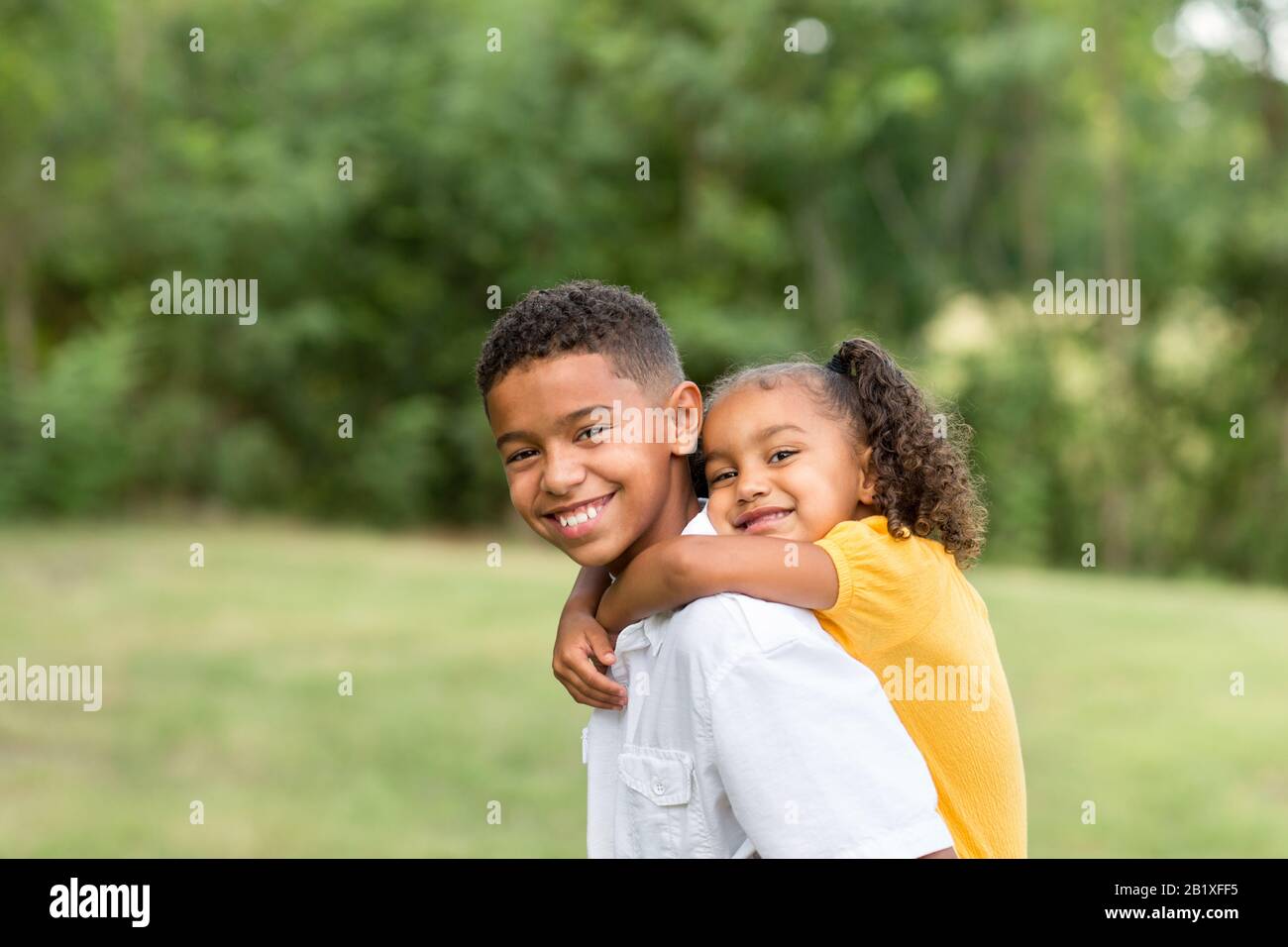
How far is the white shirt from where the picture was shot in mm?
1377

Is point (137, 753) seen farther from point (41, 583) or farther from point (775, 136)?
point (775, 136)

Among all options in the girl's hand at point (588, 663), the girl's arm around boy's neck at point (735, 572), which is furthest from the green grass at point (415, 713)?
the girl's arm around boy's neck at point (735, 572)

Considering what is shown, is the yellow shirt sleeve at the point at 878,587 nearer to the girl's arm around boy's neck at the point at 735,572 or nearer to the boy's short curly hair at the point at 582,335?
the girl's arm around boy's neck at the point at 735,572

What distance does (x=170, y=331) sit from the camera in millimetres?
13070

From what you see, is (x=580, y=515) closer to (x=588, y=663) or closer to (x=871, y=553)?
(x=588, y=663)

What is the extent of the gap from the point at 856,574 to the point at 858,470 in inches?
8.5

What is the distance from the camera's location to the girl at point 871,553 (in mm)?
1513

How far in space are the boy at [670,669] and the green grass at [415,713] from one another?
14.0ft

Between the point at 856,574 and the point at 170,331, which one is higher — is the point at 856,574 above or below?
below

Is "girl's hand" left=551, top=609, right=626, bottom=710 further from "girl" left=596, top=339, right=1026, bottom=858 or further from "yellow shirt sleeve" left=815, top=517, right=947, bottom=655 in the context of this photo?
"yellow shirt sleeve" left=815, top=517, right=947, bottom=655

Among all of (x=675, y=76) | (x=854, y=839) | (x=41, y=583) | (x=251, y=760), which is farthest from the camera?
(x=675, y=76)

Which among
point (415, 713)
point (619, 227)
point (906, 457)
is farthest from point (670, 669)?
point (619, 227)
